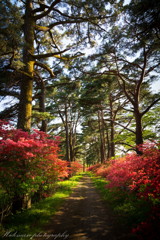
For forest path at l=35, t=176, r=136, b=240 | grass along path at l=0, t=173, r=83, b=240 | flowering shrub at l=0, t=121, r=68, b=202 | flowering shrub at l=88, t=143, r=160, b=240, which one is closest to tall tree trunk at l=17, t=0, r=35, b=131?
flowering shrub at l=0, t=121, r=68, b=202

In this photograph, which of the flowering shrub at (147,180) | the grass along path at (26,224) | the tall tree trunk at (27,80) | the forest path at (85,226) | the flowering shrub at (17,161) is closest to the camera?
the flowering shrub at (147,180)

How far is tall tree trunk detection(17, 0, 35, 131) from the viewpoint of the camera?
626 cm

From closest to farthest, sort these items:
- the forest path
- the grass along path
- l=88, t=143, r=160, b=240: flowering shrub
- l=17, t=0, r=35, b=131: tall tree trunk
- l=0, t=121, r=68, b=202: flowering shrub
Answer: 1. l=88, t=143, r=160, b=240: flowering shrub
2. the grass along path
3. the forest path
4. l=0, t=121, r=68, b=202: flowering shrub
5. l=17, t=0, r=35, b=131: tall tree trunk

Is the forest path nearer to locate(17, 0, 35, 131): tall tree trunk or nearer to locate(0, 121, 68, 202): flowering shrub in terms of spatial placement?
locate(0, 121, 68, 202): flowering shrub

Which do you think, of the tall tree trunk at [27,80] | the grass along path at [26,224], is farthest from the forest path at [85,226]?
the tall tree trunk at [27,80]

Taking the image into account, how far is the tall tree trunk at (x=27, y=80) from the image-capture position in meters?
6.26

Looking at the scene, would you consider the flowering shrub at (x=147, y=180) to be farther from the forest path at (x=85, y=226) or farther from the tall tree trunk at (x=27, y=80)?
the tall tree trunk at (x=27, y=80)

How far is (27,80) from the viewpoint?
6852mm

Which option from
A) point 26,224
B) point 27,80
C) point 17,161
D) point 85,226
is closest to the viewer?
point 26,224

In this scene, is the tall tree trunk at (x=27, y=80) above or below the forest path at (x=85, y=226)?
above

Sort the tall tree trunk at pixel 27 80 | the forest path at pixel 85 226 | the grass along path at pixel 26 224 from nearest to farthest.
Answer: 1. the grass along path at pixel 26 224
2. the forest path at pixel 85 226
3. the tall tree trunk at pixel 27 80

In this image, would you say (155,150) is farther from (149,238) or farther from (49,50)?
(49,50)

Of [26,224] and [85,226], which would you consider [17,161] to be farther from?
[85,226]

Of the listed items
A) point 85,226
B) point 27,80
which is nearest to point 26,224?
point 85,226
